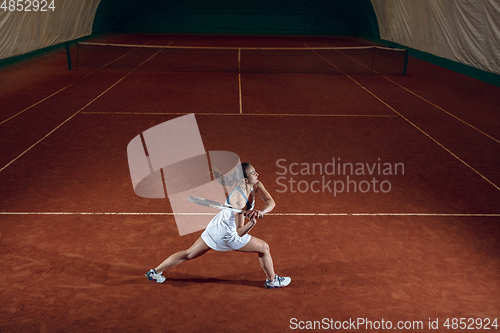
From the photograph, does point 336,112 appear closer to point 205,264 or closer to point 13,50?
point 205,264

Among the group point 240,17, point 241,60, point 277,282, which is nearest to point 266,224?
point 277,282

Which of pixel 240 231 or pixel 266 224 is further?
pixel 266 224

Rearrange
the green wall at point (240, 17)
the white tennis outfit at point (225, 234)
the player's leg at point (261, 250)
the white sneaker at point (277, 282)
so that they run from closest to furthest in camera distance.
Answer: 1. the white tennis outfit at point (225, 234)
2. the player's leg at point (261, 250)
3. the white sneaker at point (277, 282)
4. the green wall at point (240, 17)

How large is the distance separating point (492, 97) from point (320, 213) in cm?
915

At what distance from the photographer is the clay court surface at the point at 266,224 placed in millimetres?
3393

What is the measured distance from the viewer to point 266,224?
4801 millimetres

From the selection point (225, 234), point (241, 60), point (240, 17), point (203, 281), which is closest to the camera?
point (225, 234)

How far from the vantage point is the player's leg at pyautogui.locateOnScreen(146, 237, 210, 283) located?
11.4 ft

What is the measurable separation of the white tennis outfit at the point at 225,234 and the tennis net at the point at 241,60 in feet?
35.0

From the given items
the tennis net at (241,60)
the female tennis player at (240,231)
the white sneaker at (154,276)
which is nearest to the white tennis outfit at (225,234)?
the female tennis player at (240,231)

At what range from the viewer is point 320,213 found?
16.6ft

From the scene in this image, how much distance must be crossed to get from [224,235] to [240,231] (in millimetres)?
159

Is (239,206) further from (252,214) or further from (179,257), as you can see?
(179,257)

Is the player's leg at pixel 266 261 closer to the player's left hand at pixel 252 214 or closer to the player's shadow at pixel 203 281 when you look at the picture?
the player's shadow at pixel 203 281
